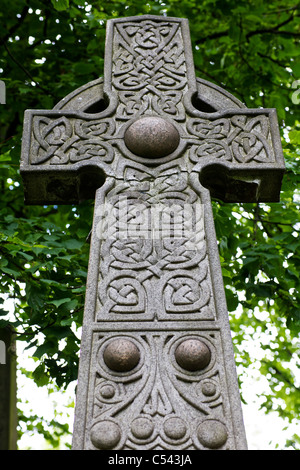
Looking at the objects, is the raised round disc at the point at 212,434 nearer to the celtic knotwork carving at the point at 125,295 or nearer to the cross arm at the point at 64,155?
the celtic knotwork carving at the point at 125,295

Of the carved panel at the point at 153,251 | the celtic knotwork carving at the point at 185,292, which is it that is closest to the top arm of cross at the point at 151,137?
the carved panel at the point at 153,251

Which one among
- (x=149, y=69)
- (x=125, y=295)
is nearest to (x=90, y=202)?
(x=149, y=69)

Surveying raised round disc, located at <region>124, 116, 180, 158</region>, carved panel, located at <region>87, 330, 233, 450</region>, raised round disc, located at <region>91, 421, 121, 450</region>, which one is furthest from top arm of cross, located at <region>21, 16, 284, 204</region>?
raised round disc, located at <region>91, 421, 121, 450</region>

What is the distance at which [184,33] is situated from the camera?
11.3ft

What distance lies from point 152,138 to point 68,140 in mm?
478

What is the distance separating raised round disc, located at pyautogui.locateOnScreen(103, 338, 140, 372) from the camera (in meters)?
2.22

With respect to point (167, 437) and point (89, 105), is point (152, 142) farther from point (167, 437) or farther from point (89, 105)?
point (167, 437)

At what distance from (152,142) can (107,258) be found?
69cm

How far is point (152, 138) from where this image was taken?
2.86m

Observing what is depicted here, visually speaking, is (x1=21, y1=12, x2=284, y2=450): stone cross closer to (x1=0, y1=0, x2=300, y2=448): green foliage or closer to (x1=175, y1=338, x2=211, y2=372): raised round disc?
(x1=175, y1=338, x2=211, y2=372): raised round disc

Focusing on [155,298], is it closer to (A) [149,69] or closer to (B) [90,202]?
(A) [149,69]

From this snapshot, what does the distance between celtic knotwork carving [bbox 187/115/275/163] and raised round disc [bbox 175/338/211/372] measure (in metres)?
1.06

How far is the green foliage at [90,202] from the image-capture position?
169 inches
